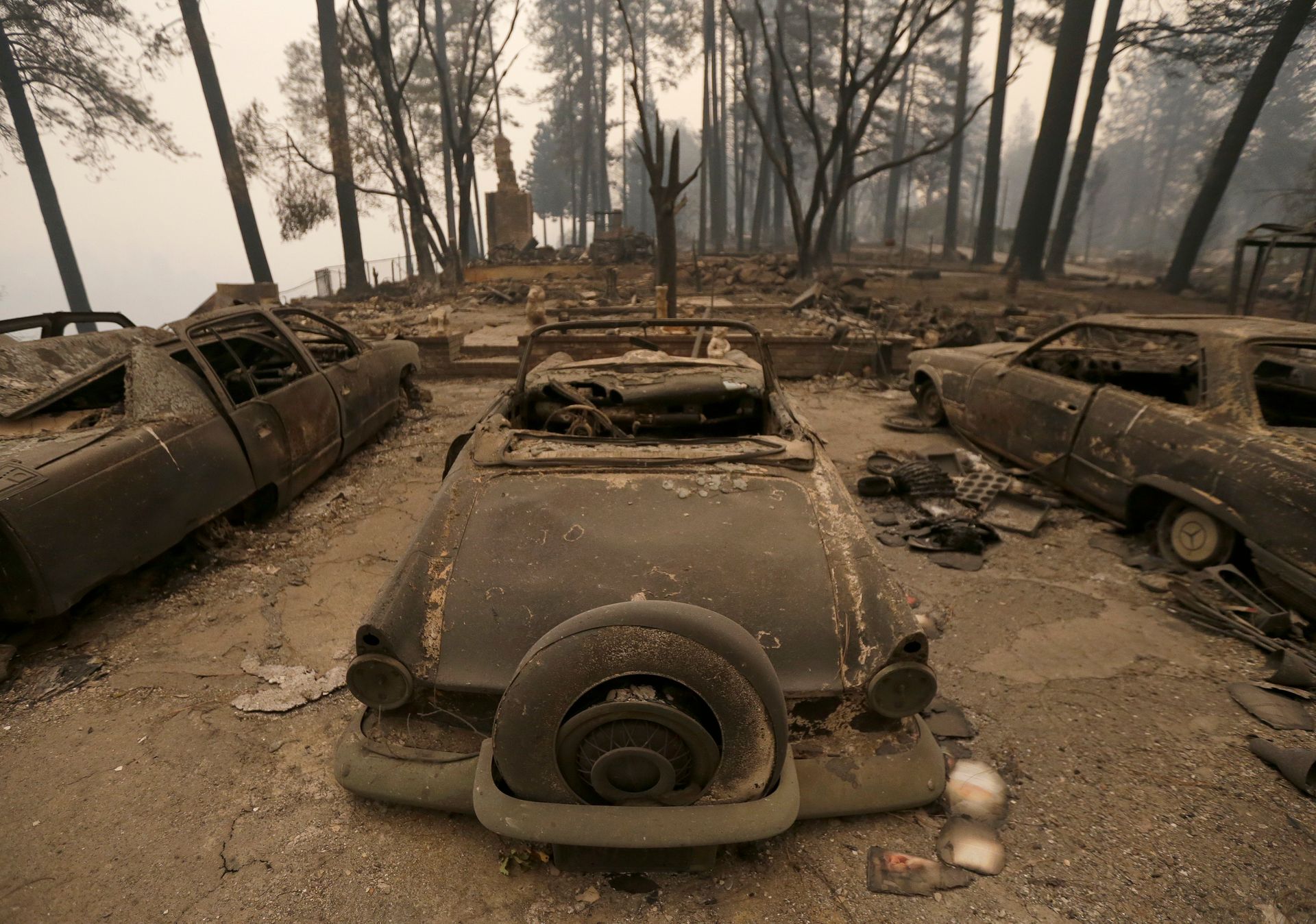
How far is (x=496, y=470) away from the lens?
8.31ft

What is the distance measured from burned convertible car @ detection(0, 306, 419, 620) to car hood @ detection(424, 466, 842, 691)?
2.10m

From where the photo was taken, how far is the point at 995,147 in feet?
77.7

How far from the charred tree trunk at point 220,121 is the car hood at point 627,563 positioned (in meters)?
23.4

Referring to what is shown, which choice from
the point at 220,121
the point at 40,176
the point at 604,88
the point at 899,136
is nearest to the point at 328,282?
the point at 220,121

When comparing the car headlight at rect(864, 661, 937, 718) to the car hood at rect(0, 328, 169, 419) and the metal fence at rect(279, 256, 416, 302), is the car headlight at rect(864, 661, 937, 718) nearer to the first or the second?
the car hood at rect(0, 328, 169, 419)

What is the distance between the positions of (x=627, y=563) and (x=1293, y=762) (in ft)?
8.17

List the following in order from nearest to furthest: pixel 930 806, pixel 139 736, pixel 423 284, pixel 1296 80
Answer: pixel 930 806 → pixel 139 736 → pixel 423 284 → pixel 1296 80

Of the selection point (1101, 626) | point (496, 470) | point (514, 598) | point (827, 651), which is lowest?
point (1101, 626)

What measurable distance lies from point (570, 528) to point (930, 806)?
5.09 ft

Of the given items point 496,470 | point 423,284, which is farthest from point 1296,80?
point 496,470

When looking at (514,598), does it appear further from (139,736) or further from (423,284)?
(423,284)

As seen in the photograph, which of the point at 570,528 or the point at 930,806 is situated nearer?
the point at 930,806

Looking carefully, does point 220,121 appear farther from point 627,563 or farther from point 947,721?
point 947,721

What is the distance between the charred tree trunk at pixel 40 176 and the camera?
53.1ft
